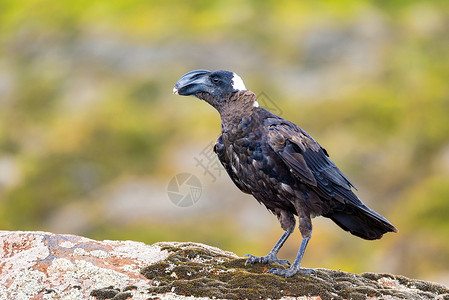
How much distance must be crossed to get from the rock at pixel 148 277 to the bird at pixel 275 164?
1.82ft

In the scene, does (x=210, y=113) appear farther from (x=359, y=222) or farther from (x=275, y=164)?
(x=275, y=164)

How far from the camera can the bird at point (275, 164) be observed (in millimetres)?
9391

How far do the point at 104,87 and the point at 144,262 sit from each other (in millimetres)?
21868

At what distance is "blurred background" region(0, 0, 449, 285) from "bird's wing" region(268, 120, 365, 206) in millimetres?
9772

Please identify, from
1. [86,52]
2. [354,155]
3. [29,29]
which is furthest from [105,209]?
[29,29]

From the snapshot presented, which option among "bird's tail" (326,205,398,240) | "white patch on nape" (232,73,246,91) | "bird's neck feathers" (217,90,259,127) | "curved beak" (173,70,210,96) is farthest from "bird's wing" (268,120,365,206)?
"curved beak" (173,70,210,96)

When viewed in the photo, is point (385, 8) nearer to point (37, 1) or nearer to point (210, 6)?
point (210, 6)

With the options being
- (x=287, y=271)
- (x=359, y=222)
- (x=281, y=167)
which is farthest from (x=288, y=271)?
A: (x=359, y=222)

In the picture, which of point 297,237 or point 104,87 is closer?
point 297,237

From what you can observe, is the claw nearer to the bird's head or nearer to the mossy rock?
the mossy rock

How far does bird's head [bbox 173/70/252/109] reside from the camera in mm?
9820

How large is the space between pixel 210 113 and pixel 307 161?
18.0m

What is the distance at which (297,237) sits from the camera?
19.9m

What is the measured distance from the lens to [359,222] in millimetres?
10414
